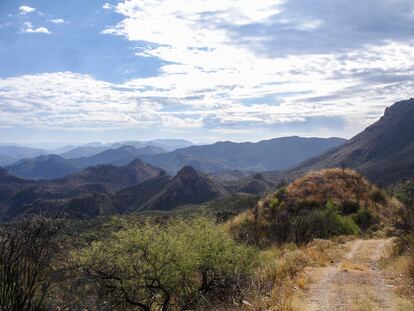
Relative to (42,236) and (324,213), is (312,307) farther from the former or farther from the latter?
(324,213)

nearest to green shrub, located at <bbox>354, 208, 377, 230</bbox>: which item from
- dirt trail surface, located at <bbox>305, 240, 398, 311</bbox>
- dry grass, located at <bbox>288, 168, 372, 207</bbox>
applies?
dry grass, located at <bbox>288, 168, 372, 207</bbox>

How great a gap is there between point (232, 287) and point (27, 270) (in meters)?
6.34

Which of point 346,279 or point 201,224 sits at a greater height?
point 201,224

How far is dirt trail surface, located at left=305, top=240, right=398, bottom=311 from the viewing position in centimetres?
1027

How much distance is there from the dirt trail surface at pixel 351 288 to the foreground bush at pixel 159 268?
8.02 feet

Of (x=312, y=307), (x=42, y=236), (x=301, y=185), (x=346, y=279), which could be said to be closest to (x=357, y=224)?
(x=301, y=185)

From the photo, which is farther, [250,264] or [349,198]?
[349,198]

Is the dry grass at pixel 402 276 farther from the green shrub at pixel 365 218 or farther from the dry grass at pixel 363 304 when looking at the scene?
the green shrub at pixel 365 218

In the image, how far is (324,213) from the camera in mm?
27234

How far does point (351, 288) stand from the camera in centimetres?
1205

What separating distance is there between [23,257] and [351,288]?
8815 millimetres

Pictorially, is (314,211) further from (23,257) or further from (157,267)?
(23,257)

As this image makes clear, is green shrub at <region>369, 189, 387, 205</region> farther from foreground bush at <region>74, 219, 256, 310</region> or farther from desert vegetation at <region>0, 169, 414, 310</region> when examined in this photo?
foreground bush at <region>74, 219, 256, 310</region>

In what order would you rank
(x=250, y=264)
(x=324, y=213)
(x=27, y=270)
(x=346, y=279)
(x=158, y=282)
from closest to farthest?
(x=27, y=270)
(x=158, y=282)
(x=346, y=279)
(x=250, y=264)
(x=324, y=213)
